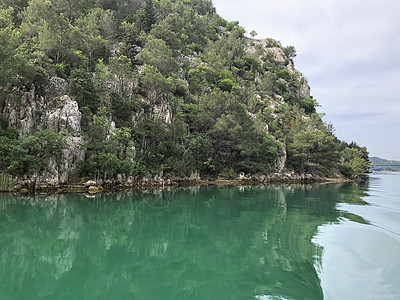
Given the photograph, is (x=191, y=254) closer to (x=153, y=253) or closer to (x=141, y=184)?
(x=153, y=253)

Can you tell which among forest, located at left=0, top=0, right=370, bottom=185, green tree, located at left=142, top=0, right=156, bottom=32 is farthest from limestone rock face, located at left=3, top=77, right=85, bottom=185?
green tree, located at left=142, top=0, right=156, bottom=32

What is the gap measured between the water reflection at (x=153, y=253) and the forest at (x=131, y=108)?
8.02 m

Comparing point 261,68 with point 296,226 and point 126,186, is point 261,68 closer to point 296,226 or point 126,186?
point 126,186

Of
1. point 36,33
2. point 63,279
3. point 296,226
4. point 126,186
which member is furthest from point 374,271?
point 36,33

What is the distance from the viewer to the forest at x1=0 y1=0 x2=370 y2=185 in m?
19.8

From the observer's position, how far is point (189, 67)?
152 feet

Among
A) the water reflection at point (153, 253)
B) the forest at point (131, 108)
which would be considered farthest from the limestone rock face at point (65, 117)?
the water reflection at point (153, 253)

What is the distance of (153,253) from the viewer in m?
7.82

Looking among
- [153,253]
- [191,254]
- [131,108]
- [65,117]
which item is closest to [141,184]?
[131,108]

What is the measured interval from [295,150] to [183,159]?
78.2 feet

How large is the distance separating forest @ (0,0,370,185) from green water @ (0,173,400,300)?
8273 millimetres

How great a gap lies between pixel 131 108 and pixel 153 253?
23.8m

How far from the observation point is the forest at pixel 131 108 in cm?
1975

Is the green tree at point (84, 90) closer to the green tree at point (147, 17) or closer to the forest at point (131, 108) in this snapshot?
the forest at point (131, 108)
